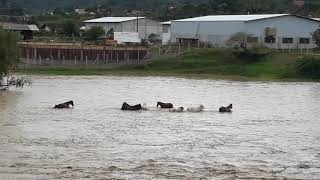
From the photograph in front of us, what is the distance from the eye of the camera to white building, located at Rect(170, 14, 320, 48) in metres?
96.3

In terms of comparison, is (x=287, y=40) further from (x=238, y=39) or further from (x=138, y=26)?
(x=138, y=26)

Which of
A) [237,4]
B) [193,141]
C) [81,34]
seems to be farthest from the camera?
[237,4]

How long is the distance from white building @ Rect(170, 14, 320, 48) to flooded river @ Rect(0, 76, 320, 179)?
4158 centimetres

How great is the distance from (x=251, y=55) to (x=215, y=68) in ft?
16.8

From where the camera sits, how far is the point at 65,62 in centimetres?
8775

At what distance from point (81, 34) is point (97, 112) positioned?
90.4 meters

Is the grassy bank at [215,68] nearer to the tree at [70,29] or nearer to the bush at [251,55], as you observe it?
the bush at [251,55]

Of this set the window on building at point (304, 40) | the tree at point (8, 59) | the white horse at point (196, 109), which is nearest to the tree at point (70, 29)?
A: the window on building at point (304, 40)

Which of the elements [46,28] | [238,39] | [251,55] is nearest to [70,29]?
[46,28]

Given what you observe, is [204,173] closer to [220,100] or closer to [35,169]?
[35,169]

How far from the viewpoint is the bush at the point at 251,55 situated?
83.3 m

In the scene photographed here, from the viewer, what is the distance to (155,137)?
2888 cm

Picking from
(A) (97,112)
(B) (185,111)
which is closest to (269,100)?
(B) (185,111)

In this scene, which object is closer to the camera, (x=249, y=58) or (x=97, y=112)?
(x=97, y=112)
